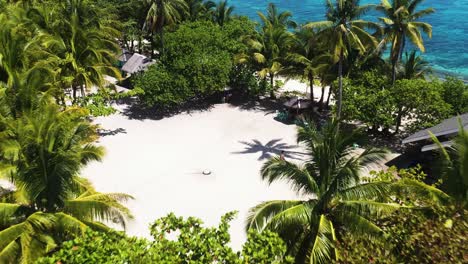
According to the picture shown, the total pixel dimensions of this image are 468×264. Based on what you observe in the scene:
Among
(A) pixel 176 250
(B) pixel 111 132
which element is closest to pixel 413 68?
(B) pixel 111 132

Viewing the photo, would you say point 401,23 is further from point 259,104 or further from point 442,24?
point 442,24

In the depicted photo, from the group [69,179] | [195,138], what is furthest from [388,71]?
[69,179]

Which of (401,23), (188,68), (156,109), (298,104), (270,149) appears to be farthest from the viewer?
(156,109)

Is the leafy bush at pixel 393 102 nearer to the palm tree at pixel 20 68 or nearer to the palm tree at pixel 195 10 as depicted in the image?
the palm tree at pixel 20 68

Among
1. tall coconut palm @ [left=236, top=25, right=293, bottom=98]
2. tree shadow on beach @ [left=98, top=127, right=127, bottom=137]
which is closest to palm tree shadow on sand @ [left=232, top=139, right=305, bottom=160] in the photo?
tall coconut palm @ [left=236, top=25, right=293, bottom=98]

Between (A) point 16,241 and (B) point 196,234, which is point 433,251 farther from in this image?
(A) point 16,241

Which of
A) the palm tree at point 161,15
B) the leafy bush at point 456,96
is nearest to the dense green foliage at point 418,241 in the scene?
the leafy bush at point 456,96
